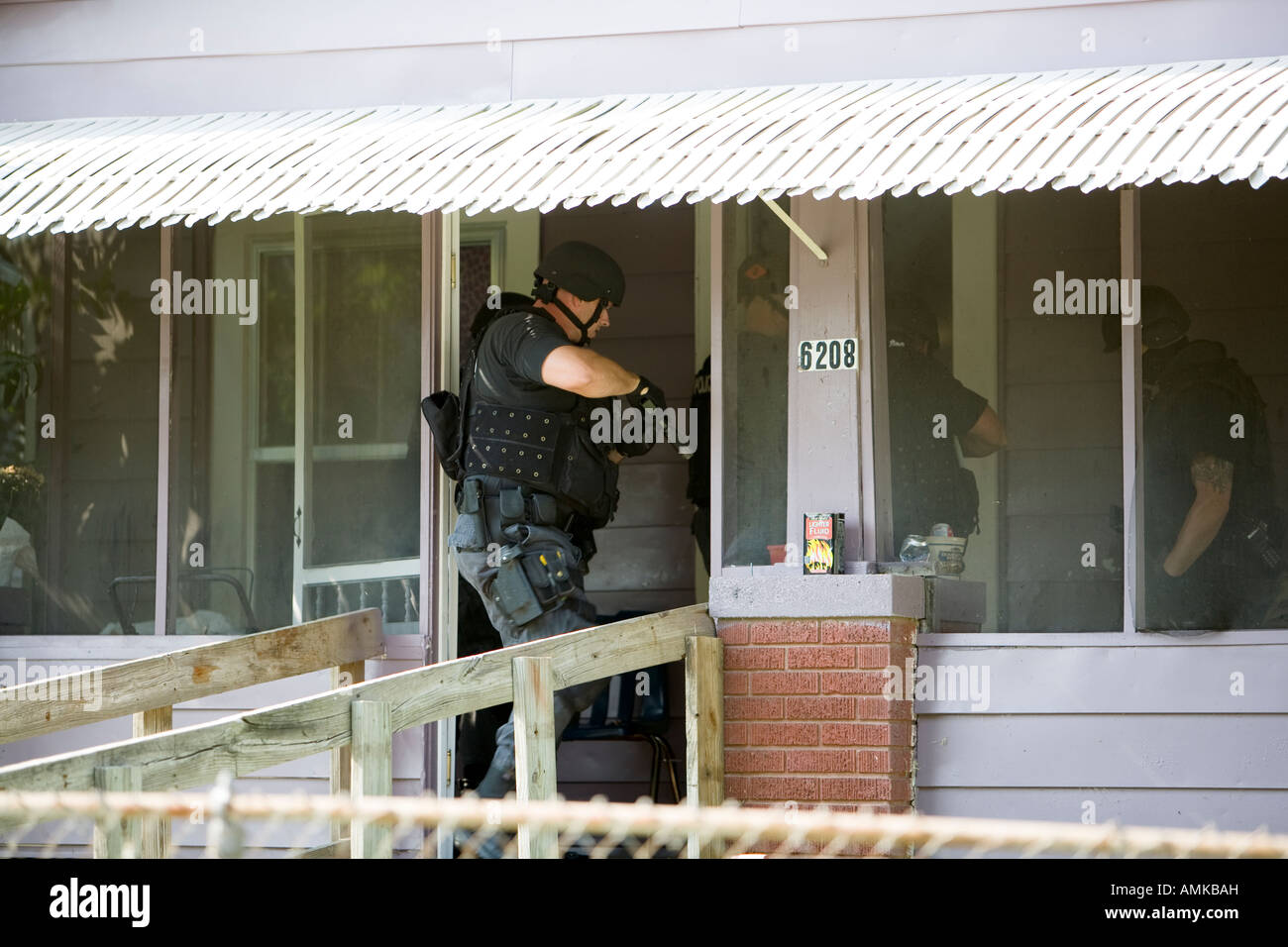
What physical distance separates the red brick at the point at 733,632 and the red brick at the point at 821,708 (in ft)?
0.91

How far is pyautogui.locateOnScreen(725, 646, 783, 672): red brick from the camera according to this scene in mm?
5836

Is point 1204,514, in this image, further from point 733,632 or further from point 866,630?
point 733,632

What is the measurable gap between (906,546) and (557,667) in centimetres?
152

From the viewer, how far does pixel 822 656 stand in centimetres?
577

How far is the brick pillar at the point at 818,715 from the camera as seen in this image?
570cm

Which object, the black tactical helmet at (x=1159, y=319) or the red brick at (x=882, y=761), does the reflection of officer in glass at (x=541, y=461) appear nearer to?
the red brick at (x=882, y=761)

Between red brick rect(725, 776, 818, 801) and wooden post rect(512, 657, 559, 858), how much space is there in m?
1.02

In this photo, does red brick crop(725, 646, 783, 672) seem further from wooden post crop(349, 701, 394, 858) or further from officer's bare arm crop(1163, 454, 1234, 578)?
wooden post crop(349, 701, 394, 858)

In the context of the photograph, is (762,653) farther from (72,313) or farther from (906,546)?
(72,313)

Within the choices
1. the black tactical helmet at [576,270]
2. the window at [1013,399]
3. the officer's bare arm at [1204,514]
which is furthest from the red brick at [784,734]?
the black tactical helmet at [576,270]

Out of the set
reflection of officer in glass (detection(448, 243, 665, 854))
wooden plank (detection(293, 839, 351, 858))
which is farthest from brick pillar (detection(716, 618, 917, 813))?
wooden plank (detection(293, 839, 351, 858))

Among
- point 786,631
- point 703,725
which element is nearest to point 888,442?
point 786,631

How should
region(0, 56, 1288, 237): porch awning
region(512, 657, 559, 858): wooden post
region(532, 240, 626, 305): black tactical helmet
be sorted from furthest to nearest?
region(532, 240, 626, 305): black tactical helmet, region(0, 56, 1288, 237): porch awning, region(512, 657, 559, 858): wooden post

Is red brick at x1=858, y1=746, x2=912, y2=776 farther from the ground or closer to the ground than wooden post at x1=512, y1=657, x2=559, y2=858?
closer to the ground
